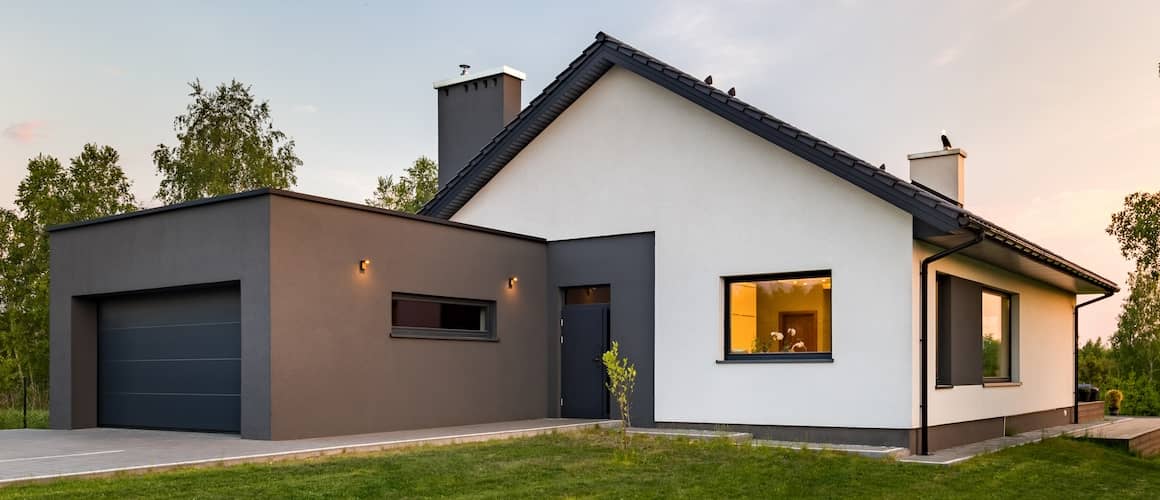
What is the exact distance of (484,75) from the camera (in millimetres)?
18031

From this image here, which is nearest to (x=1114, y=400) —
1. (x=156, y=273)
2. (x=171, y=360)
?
(x=171, y=360)

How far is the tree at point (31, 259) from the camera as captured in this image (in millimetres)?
22703

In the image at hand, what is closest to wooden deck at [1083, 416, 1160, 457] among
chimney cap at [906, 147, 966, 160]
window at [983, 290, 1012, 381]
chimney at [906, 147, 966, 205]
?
window at [983, 290, 1012, 381]

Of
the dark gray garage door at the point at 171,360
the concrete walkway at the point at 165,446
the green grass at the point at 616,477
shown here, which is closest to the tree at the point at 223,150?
the dark gray garage door at the point at 171,360

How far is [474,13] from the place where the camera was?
18516 millimetres

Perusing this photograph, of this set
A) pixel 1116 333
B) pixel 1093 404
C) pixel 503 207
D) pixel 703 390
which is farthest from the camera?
pixel 1116 333

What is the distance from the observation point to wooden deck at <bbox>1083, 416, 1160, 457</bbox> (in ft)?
45.6

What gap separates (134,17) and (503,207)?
34.3 feet

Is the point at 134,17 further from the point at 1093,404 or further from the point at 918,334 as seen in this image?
the point at 1093,404

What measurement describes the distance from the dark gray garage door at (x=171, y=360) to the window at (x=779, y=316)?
622 centimetres

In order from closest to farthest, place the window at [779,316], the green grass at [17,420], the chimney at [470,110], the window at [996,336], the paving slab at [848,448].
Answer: the paving slab at [848,448]
the window at [779,316]
the window at [996,336]
the green grass at [17,420]
the chimney at [470,110]

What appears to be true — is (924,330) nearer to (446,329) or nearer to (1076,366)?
(446,329)

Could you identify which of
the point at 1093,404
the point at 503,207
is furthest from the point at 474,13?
the point at 1093,404

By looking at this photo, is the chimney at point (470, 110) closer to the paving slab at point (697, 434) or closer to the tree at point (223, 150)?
the paving slab at point (697, 434)
